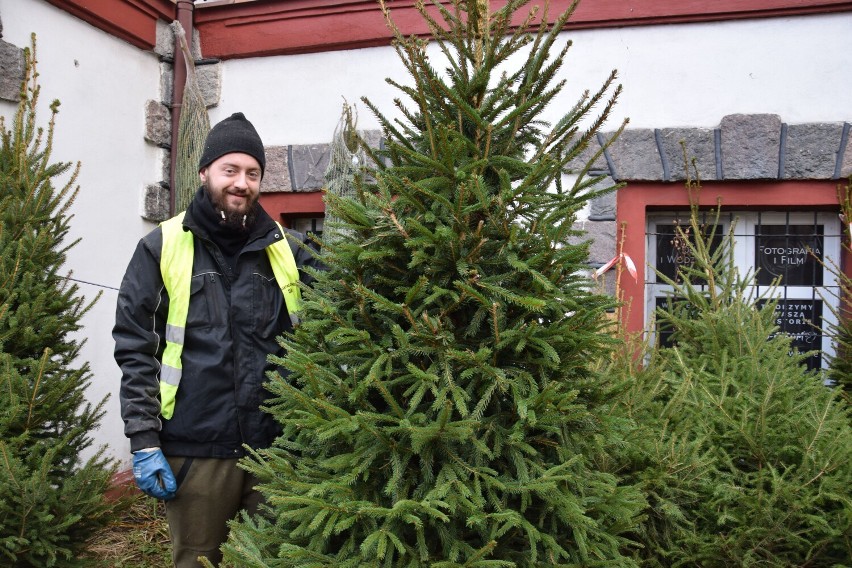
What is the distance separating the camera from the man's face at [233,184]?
2773mm

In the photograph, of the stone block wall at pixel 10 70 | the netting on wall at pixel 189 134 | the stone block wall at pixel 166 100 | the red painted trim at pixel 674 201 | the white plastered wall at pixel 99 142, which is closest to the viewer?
the stone block wall at pixel 10 70

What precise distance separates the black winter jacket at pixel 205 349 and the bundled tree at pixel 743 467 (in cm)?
157

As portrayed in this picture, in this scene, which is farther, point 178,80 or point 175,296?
point 178,80

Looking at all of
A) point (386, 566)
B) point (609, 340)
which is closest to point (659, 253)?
point (609, 340)

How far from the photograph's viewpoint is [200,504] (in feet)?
8.86

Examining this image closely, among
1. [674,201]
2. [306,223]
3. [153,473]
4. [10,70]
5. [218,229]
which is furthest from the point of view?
[306,223]

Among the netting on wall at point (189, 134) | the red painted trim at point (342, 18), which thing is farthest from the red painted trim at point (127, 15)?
the red painted trim at point (342, 18)

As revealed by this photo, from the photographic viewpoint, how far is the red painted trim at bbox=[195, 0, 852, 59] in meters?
4.45

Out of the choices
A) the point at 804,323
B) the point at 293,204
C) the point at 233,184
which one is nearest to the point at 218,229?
the point at 233,184

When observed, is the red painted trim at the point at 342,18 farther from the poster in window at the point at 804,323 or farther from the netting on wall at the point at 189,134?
the poster in window at the point at 804,323

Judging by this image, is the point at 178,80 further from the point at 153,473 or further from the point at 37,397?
the point at 153,473

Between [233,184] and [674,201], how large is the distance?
313cm

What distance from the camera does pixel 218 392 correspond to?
2.68 m

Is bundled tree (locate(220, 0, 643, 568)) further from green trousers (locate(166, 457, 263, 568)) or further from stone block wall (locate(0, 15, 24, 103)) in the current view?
stone block wall (locate(0, 15, 24, 103))
